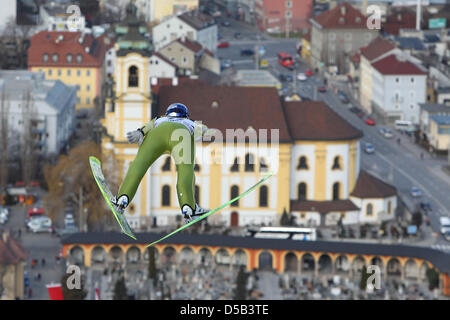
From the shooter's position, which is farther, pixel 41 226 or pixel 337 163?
pixel 337 163

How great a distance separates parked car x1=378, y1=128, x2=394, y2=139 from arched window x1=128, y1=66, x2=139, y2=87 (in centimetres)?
2961

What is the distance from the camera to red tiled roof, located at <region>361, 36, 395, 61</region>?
116 meters

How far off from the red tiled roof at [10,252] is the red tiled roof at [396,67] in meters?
45.3

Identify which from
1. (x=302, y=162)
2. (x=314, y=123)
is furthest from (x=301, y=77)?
(x=302, y=162)

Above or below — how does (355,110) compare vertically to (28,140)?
above

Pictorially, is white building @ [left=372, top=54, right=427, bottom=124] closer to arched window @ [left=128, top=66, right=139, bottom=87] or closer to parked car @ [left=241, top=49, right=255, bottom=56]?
parked car @ [left=241, top=49, right=255, bottom=56]

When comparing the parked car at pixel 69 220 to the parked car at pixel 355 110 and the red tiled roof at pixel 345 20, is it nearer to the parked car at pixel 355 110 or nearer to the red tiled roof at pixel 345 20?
the parked car at pixel 355 110

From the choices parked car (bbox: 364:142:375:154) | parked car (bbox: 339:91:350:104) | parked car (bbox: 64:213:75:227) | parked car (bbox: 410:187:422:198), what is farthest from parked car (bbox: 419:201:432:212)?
parked car (bbox: 339:91:350:104)

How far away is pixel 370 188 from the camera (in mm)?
82688

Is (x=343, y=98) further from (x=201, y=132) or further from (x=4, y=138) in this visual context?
(x=201, y=132)

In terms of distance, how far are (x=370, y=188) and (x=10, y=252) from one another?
21.4 meters

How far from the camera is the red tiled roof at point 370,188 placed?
269 ft
